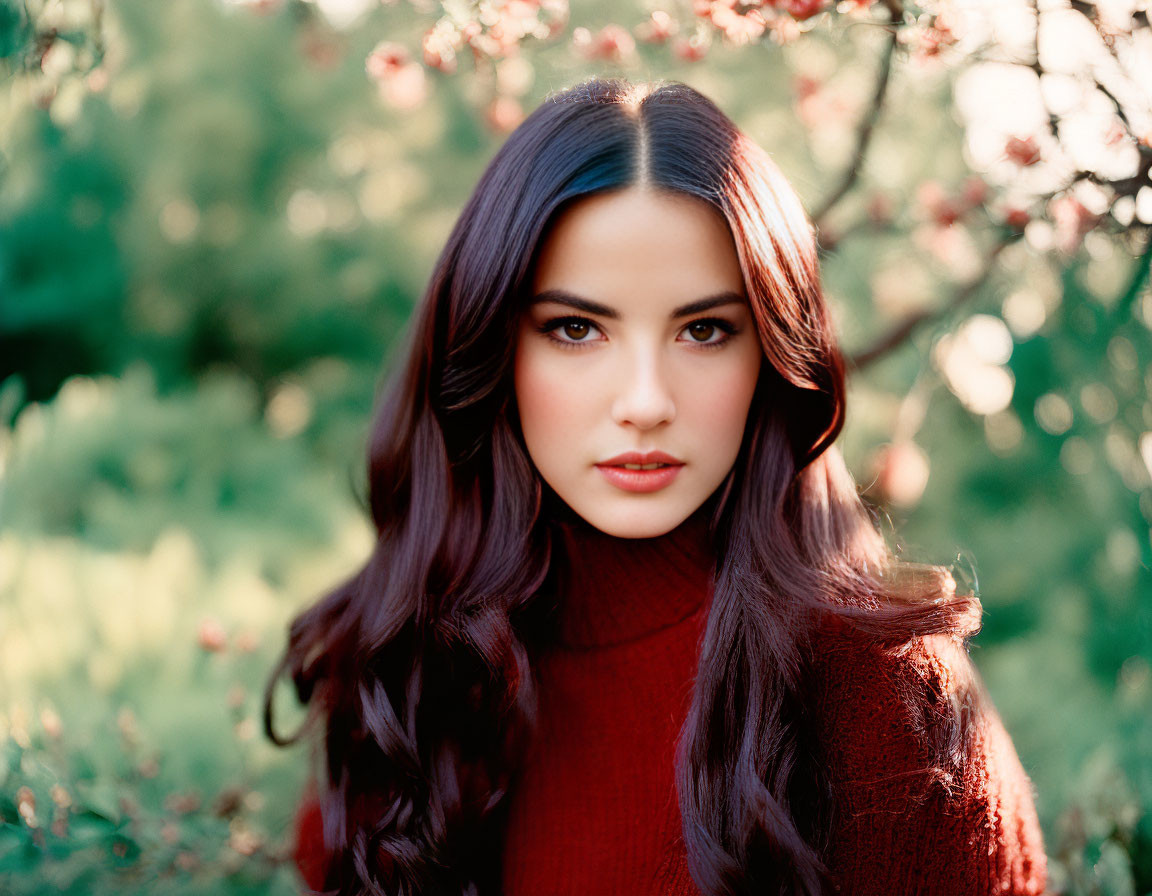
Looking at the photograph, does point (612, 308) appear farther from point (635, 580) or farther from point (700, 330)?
point (635, 580)

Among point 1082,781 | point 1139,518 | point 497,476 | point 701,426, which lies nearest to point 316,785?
point 497,476

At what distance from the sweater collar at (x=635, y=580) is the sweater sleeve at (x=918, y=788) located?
23 centimetres

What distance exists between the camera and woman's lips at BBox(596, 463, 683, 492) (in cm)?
129

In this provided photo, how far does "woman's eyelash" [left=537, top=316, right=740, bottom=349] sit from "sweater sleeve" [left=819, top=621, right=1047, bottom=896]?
1.41 ft

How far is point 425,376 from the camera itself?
4.98 ft

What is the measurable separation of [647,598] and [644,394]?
328 millimetres

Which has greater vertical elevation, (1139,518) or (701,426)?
(701,426)

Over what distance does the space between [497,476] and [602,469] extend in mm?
230

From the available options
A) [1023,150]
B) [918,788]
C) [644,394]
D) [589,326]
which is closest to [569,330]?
[589,326]

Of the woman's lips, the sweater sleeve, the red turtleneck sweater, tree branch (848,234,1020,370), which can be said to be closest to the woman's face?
the woman's lips

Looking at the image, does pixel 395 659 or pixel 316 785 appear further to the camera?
pixel 316 785

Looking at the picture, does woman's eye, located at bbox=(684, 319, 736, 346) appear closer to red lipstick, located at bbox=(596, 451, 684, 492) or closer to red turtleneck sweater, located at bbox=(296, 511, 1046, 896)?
red lipstick, located at bbox=(596, 451, 684, 492)

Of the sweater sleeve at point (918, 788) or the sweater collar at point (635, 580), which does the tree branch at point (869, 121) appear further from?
the sweater sleeve at point (918, 788)

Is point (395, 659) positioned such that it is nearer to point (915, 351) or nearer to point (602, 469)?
point (602, 469)
